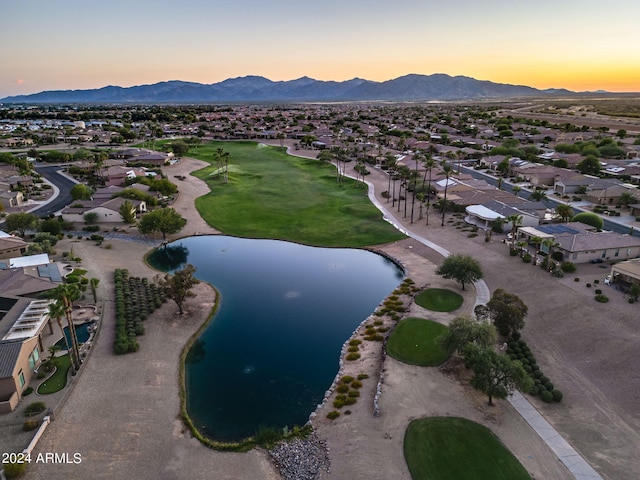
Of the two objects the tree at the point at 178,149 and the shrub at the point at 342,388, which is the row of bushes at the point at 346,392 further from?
the tree at the point at 178,149

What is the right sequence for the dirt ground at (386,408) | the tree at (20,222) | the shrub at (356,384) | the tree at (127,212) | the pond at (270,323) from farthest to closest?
the tree at (127,212), the tree at (20,222), the shrub at (356,384), the pond at (270,323), the dirt ground at (386,408)

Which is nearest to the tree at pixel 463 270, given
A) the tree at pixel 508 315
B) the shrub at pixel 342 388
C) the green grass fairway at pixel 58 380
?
the tree at pixel 508 315

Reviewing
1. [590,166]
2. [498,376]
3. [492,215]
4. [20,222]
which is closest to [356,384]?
[498,376]

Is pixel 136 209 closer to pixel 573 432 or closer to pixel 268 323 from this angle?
pixel 268 323

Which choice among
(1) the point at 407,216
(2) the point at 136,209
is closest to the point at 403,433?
(1) the point at 407,216

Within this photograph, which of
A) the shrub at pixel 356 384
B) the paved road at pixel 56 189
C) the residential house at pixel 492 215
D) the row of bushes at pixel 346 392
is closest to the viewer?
the row of bushes at pixel 346 392

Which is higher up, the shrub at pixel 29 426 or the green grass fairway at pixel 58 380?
the shrub at pixel 29 426

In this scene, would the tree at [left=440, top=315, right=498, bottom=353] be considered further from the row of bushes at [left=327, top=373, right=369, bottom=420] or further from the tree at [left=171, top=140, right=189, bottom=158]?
the tree at [left=171, top=140, right=189, bottom=158]
